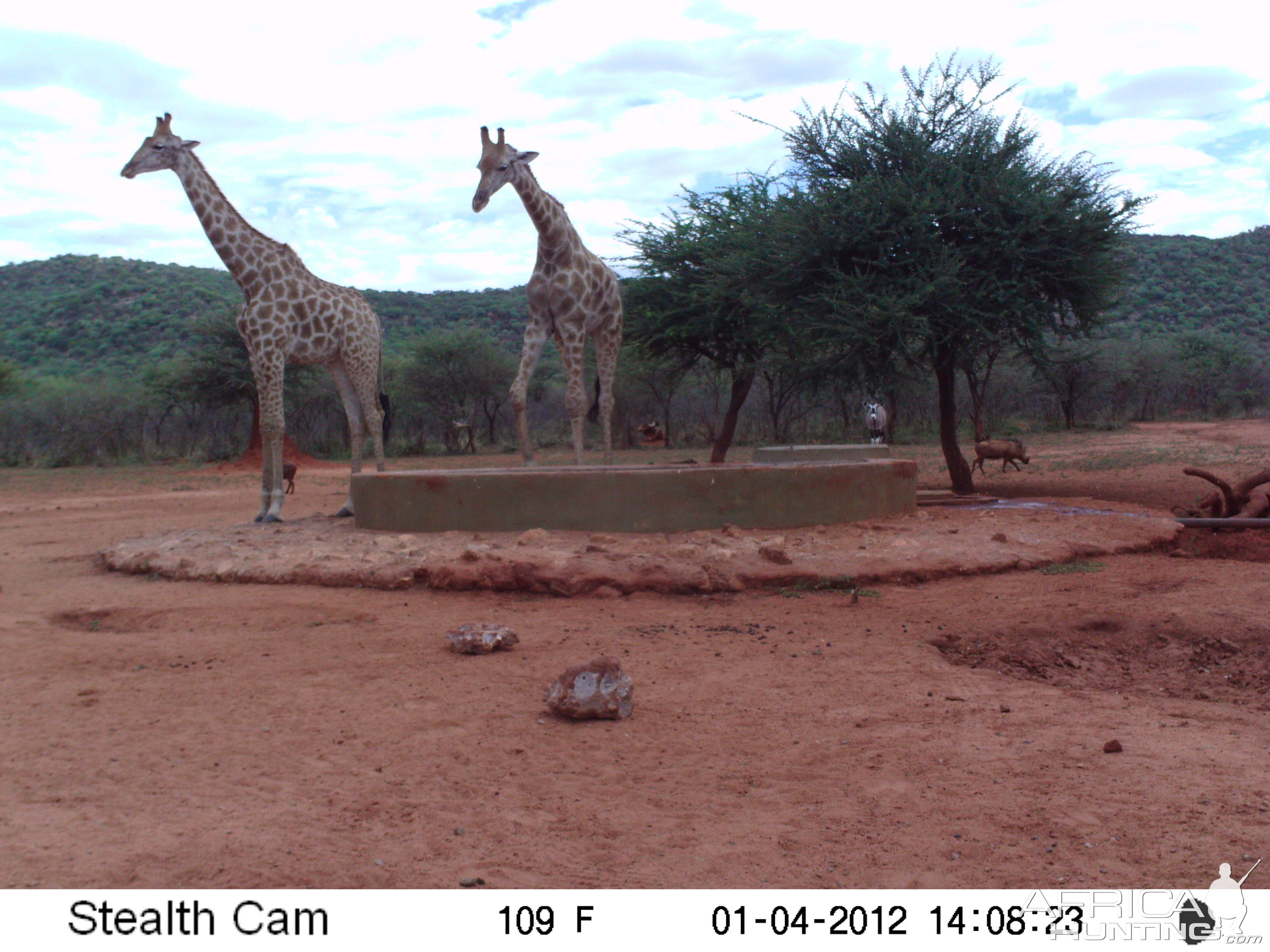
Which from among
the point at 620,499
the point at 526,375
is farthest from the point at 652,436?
the point at 620,499

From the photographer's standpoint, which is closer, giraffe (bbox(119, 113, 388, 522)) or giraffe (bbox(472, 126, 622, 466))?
giraffe (bbox(119, 113, 388, 522))

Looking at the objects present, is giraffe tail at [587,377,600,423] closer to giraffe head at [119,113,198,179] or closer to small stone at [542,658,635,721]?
giraffe head at [119,113,198,179]

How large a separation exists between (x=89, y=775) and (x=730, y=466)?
17.6 ft

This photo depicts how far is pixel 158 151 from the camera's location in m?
8.52

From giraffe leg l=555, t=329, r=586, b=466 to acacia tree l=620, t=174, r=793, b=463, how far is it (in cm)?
405

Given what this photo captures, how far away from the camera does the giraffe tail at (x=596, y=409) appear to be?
432 inches

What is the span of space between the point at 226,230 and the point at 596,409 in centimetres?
521

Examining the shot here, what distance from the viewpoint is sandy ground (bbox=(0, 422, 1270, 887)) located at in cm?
247

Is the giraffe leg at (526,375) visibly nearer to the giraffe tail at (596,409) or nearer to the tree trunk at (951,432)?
the giraffe tail at (596,409)

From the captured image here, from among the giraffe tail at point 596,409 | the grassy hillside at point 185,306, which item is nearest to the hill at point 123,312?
the grassy hillside at point 185,306

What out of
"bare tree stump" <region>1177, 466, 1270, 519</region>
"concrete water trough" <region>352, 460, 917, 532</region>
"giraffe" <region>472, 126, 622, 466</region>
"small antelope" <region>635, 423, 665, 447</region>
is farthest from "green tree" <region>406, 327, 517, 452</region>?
"bare tree stump" <region>1177, 466, 1270, 519</region>

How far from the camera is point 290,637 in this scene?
5164 millimetres
